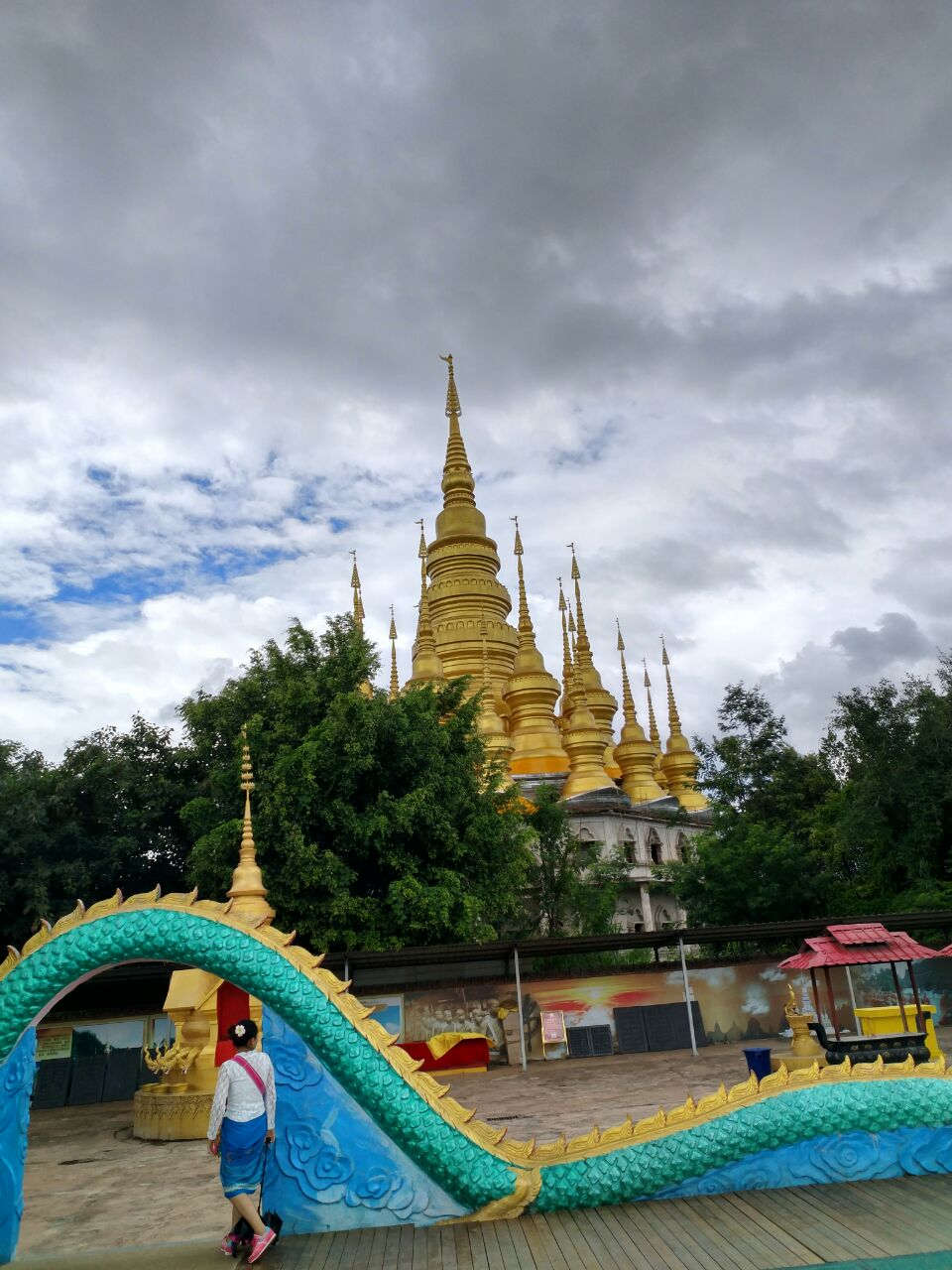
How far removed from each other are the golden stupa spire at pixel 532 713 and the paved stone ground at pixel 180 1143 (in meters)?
18.6

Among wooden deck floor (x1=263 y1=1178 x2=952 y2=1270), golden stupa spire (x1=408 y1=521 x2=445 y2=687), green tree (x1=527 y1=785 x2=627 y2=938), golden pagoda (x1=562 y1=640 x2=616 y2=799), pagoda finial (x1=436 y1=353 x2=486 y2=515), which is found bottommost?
wooden deck floor (x1=263 y1=1178 x2=952 y2=1270)

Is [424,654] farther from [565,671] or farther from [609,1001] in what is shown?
[609,1001]

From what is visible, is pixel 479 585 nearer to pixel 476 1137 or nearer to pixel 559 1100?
pixel 559 1100

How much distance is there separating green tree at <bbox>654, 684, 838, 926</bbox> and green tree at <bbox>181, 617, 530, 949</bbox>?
336 inches

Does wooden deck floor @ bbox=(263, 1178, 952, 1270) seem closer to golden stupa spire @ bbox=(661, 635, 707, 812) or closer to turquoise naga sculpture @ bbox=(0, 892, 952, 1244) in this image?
turquoise naga sculpture @ bbox=(0, 892, 952, 1244)

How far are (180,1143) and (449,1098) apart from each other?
27.1ft

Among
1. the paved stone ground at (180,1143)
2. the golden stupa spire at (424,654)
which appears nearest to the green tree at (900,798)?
the paved stone ground at (180,1143)

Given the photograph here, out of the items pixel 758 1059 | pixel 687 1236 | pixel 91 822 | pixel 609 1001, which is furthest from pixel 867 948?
pixel 91 822

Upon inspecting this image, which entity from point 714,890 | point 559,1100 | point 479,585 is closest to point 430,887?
point 559,1100

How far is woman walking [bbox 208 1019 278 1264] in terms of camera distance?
6301 millimetres

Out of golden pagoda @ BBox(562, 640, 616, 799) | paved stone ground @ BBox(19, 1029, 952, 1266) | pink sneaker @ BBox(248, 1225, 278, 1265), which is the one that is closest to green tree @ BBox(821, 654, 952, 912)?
paved stone ground @ BBox(19, 1029, 952, 1266)

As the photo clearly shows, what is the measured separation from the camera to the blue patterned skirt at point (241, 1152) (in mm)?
6293

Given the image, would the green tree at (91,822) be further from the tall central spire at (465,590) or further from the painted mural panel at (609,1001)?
the tall central spire at (465,590)

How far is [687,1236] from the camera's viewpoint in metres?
6.36
